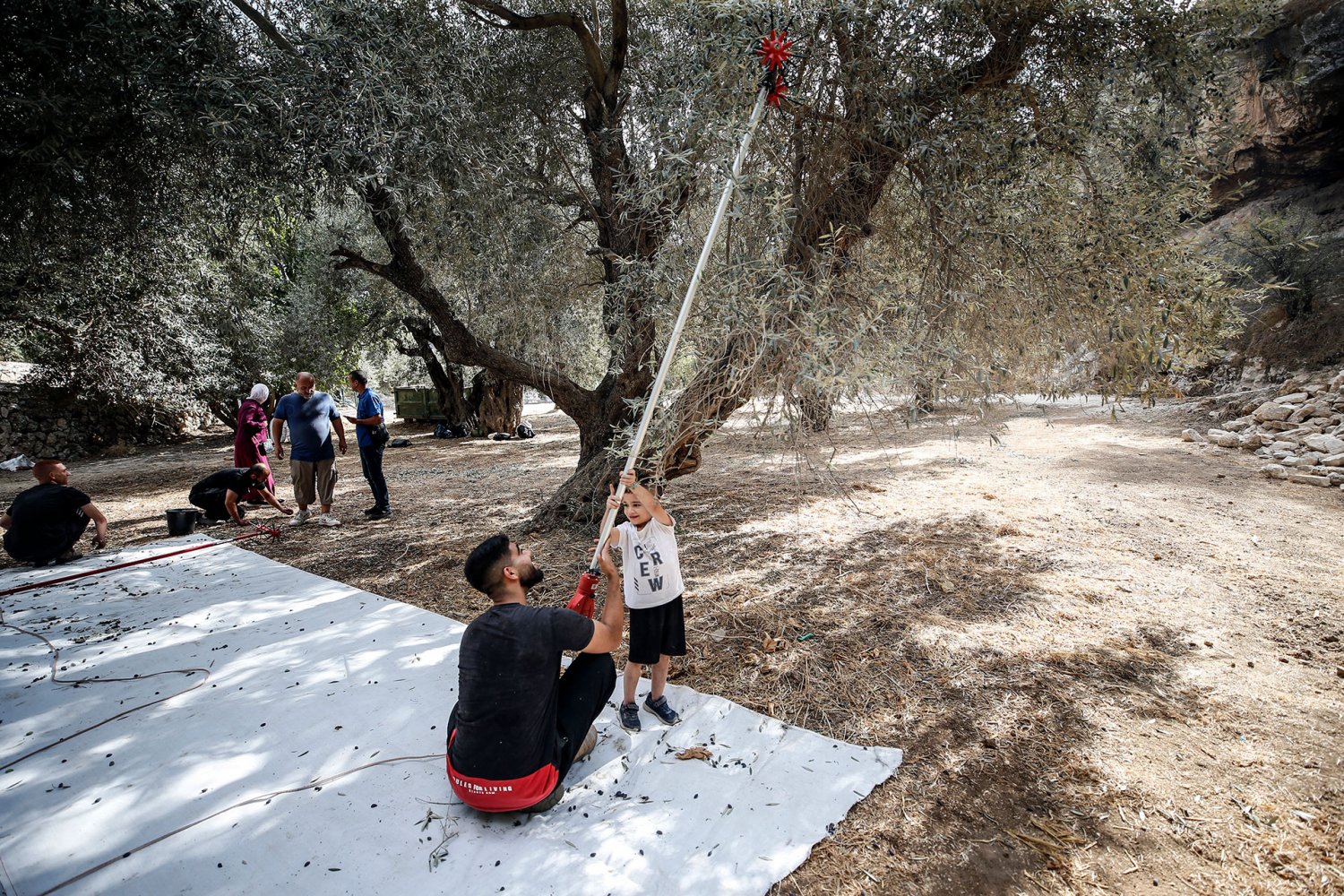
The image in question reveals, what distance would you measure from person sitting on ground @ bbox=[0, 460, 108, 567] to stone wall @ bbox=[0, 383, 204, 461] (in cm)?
902

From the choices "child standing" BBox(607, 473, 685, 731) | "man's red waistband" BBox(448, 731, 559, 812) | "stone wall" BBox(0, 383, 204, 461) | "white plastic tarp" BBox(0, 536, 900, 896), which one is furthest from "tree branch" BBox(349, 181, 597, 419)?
"stone wall" BBox(0, 383, 204, 461)

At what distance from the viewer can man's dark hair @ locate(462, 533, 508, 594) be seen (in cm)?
245

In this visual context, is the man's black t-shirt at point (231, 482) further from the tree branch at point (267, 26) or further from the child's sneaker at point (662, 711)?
the child's sneaker at point (662, 711)

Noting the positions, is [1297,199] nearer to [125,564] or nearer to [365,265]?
[365,265]

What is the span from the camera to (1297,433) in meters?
9.00

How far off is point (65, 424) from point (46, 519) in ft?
36.3

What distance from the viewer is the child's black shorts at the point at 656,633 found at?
121 inches

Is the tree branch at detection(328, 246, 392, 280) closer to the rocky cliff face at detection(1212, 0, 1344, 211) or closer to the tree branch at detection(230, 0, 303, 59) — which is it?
the tree branch at detection(230, 0, 303, 59)

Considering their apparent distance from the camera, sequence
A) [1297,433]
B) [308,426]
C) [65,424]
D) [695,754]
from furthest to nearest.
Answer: [65,424], [1297,433], [308,426], [695,754]

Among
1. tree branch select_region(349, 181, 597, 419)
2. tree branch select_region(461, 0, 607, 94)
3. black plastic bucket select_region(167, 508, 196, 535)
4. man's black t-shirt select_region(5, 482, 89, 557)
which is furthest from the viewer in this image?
black plastic bucket select_region(167, 508, 196, 535)

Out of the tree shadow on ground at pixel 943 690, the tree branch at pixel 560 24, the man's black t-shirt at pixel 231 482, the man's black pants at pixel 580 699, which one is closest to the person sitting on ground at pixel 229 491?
the man's black t-shirt at pixel 231 482

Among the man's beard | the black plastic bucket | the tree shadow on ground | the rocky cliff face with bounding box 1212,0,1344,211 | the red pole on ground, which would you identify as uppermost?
the rocky cliff face with bounding box 1212,0,1344,211

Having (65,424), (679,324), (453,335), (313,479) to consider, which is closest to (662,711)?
(679,324)

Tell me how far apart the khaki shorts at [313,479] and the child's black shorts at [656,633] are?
19.1ft
